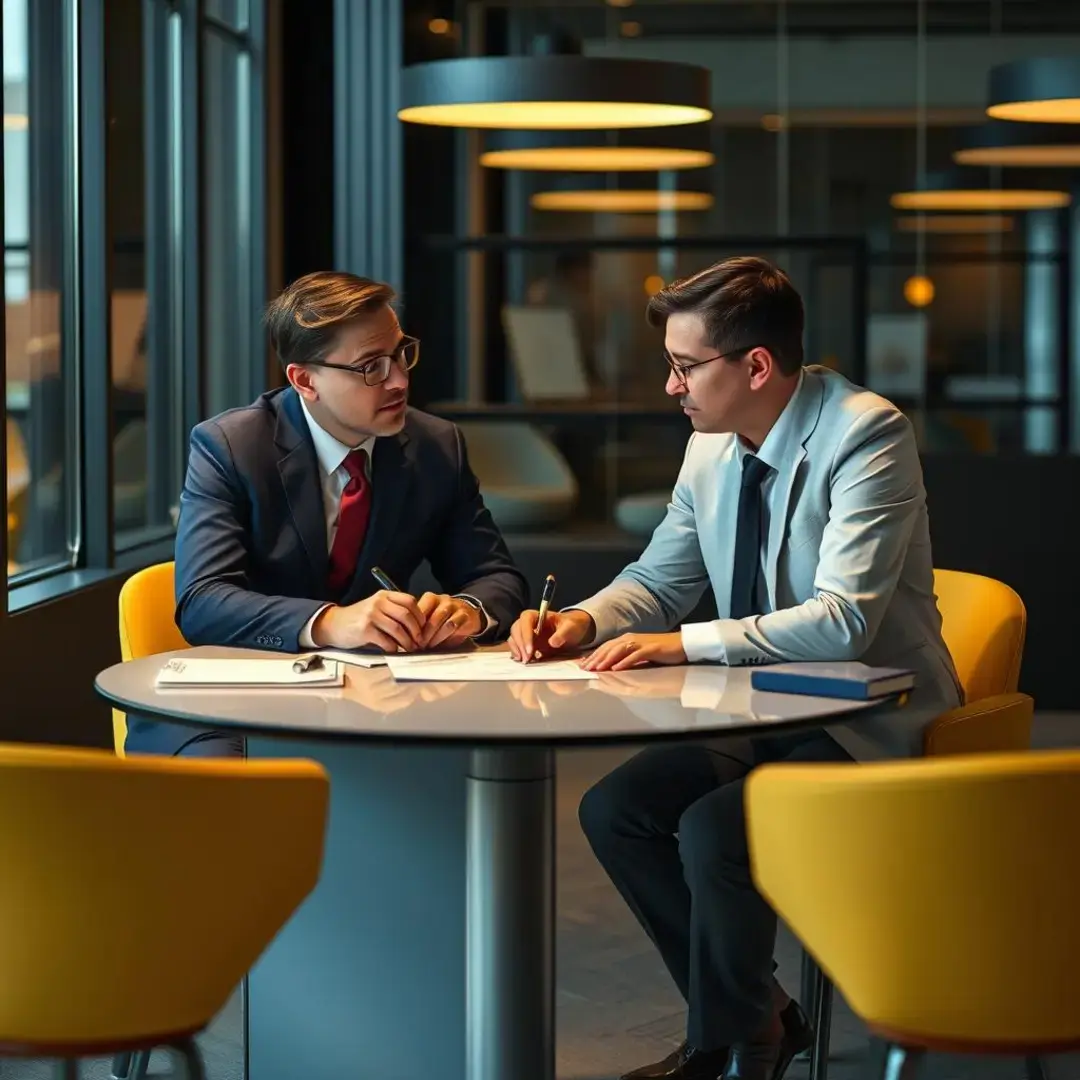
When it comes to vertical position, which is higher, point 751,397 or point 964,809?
point 751,397

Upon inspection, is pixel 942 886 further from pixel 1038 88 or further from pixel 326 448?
pixel 1038 88

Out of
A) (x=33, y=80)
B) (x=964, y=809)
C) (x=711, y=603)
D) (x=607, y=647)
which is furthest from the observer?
(x=711, y=603)

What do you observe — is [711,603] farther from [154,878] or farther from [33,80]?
[154,878]

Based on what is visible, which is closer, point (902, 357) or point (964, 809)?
point (964, 809)

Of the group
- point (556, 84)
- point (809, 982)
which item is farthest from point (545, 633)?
point (556, 84)

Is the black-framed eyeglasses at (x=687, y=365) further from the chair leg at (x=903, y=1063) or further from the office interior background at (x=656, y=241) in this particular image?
the office interior background at (x=656, y=241)

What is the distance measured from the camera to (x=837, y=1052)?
3.28 meters

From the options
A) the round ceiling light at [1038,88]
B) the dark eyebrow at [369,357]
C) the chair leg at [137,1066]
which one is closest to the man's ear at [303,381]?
the dark eyebrow at [369,357]

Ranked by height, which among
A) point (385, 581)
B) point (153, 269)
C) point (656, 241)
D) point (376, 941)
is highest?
point (656, 241)

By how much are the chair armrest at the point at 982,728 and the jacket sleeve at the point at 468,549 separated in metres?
0.85

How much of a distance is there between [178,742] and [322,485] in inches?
22.8

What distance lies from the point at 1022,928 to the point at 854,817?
23cm

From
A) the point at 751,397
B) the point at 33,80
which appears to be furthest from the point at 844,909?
the point at 33,80

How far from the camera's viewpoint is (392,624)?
9.12 feet
